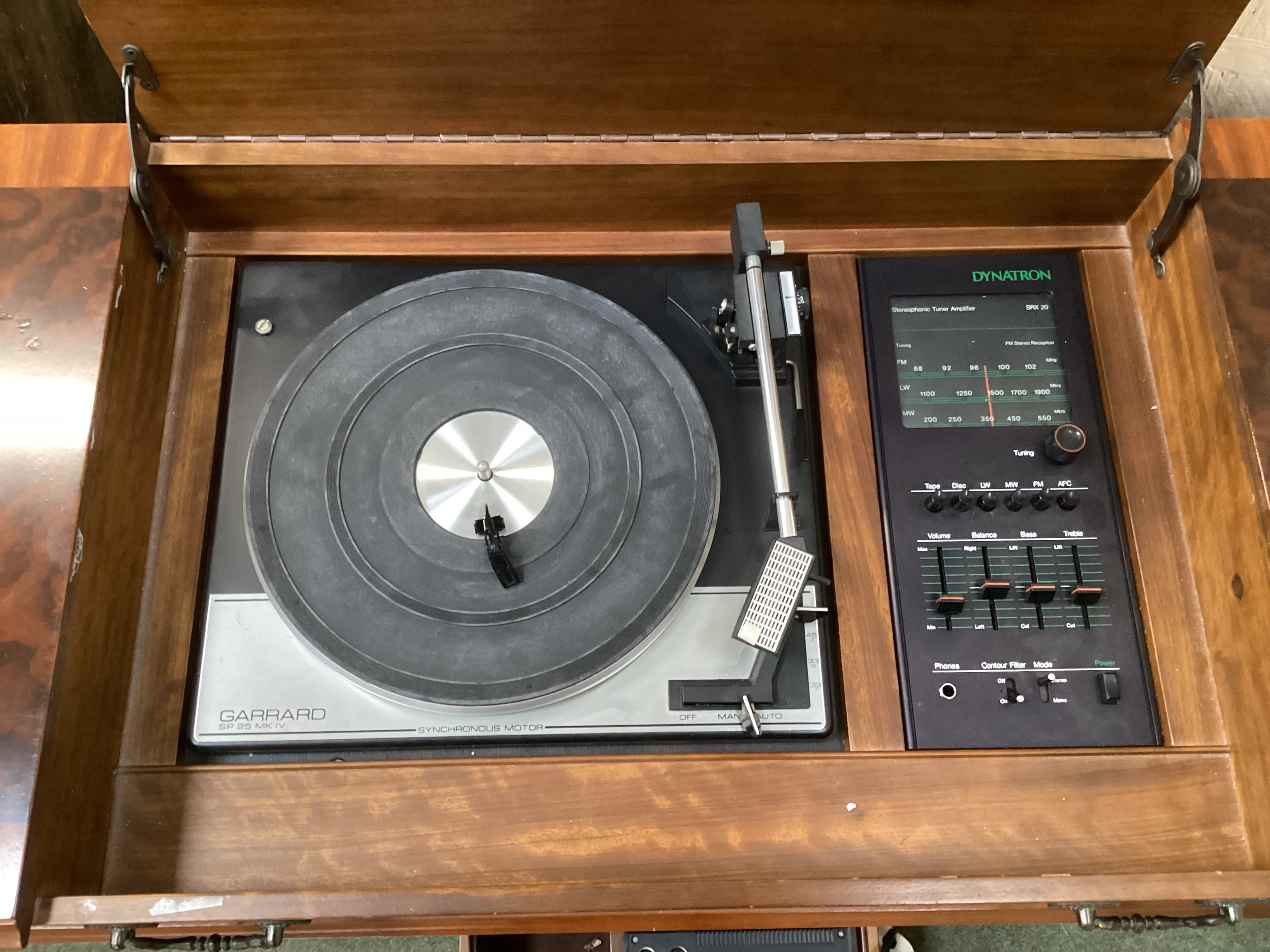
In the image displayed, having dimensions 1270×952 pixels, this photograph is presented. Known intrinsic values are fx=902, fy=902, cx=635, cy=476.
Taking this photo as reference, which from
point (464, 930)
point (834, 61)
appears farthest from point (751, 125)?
point (464, 930)

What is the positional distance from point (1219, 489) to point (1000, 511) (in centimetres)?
24

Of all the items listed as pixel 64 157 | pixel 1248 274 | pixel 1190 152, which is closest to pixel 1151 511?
pixel 1248 274

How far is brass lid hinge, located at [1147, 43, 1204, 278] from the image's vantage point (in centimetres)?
112

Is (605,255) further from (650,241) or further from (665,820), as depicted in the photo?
(665,820)

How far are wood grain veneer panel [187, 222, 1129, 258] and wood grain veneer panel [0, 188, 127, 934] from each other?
0.25 meters

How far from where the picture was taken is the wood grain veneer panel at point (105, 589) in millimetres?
909

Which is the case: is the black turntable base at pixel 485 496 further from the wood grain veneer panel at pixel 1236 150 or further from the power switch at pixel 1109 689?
the wood grain veneer panel at pixel 1236 150

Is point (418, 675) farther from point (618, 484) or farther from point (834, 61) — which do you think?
point (834, 61)

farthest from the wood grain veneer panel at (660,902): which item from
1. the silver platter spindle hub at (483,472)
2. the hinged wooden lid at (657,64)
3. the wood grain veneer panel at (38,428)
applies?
the hinged wooden lid at (657,64)

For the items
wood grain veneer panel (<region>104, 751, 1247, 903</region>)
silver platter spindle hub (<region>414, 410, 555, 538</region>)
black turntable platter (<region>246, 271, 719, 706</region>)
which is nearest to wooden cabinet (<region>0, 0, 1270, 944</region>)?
wood grain veneer panel (<region>104, 751, 1247, 903</region>)

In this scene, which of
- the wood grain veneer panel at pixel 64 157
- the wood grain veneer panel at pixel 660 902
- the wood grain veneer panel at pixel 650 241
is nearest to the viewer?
the wood grain veneer panel at pixel 660 902

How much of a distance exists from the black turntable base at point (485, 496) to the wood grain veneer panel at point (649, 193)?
0.28ft

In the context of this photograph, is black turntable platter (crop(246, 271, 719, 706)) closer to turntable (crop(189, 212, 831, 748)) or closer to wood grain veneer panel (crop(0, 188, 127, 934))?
turntable (crop(189, 212, 831, 748))

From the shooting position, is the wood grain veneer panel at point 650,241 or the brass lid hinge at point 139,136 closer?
the brass lid hinge at point 139,136
